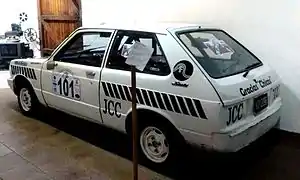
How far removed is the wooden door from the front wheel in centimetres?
314

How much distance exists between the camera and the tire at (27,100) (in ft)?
15.1

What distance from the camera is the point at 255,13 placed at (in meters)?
4.13

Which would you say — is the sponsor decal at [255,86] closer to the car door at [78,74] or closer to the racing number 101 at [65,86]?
the car door at [78,74]

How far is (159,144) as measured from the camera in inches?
128

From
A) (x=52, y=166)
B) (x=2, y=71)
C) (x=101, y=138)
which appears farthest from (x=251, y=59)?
(x=2, y=71)

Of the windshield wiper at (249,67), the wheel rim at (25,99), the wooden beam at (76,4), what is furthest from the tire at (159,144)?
the wooden beam at (76,4)

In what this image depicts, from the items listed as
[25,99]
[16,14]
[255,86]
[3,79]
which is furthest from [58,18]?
[255,86]

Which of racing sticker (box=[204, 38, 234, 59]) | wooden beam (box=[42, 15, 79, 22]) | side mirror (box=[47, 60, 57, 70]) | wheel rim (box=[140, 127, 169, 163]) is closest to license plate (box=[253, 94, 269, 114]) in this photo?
racing sticker (box=[204, 38, 234, 59])

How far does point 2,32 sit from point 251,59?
8.11 m

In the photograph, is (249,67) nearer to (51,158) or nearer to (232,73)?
(232,73)

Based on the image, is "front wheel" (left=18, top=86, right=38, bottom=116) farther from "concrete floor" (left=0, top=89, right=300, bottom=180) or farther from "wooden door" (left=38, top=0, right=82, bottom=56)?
"wooden door" (left=38, top=0, right=82, bottom=56)

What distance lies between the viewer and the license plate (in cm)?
310

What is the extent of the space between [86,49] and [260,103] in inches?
80.9

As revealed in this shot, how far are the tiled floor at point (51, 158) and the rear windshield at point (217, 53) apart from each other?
1.11m
